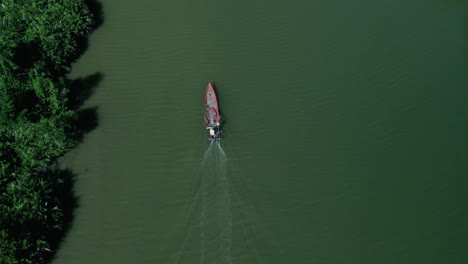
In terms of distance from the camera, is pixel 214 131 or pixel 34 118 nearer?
pixel 34 118

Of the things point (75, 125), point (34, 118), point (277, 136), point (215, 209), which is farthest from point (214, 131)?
point (34, 118)

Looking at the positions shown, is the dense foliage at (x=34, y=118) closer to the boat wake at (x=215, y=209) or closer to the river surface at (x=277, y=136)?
the river surface at (x=277, y=136)

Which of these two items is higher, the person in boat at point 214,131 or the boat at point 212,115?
the boat at point 212,115

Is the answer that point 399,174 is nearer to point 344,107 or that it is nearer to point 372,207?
point 372,207

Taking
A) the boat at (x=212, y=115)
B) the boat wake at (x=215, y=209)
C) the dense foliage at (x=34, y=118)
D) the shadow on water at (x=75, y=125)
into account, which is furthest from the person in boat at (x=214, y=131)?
the dense foliage at (x=34, y=118)

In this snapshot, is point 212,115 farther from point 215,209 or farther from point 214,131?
point 215,209
